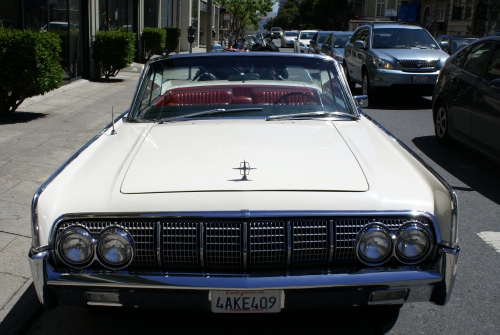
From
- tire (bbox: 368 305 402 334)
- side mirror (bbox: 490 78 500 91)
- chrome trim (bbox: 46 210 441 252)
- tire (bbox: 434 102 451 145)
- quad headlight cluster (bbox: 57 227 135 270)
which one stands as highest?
side mirror (bbox: 490 78 500 91)

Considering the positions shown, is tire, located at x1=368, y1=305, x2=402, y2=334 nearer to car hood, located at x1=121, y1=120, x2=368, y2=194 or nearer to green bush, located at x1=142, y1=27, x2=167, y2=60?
car hood, located at x1=121, y1=120, x2=368, y2=194

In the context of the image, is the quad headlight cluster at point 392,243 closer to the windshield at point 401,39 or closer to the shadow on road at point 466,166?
the shadow on road at point 466,166

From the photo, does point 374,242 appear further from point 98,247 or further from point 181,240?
point 98,247

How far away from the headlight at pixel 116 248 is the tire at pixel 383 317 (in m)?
1.38

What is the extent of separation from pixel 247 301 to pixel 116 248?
665 mm

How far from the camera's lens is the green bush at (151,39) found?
23672 millimetres

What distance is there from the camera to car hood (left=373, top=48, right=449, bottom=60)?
44.5 feet

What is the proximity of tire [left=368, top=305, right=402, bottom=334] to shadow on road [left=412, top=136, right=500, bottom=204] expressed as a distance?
3472 mm

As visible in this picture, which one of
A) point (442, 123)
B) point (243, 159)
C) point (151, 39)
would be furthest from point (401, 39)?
point (243, 159)

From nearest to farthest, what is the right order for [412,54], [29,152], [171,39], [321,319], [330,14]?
[321,319], [29,152], [412,54], [171,39], [330,14]

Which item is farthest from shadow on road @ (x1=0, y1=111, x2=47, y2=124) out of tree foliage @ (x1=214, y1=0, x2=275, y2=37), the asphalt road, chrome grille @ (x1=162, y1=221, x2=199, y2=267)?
tree foliage @ (x1=214, y1=0, x2=275, y2=37)

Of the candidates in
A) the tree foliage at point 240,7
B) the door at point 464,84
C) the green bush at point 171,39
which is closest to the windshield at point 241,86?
the door at point 464,84

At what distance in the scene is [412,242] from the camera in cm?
294

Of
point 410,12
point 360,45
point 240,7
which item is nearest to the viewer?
point 360,45
